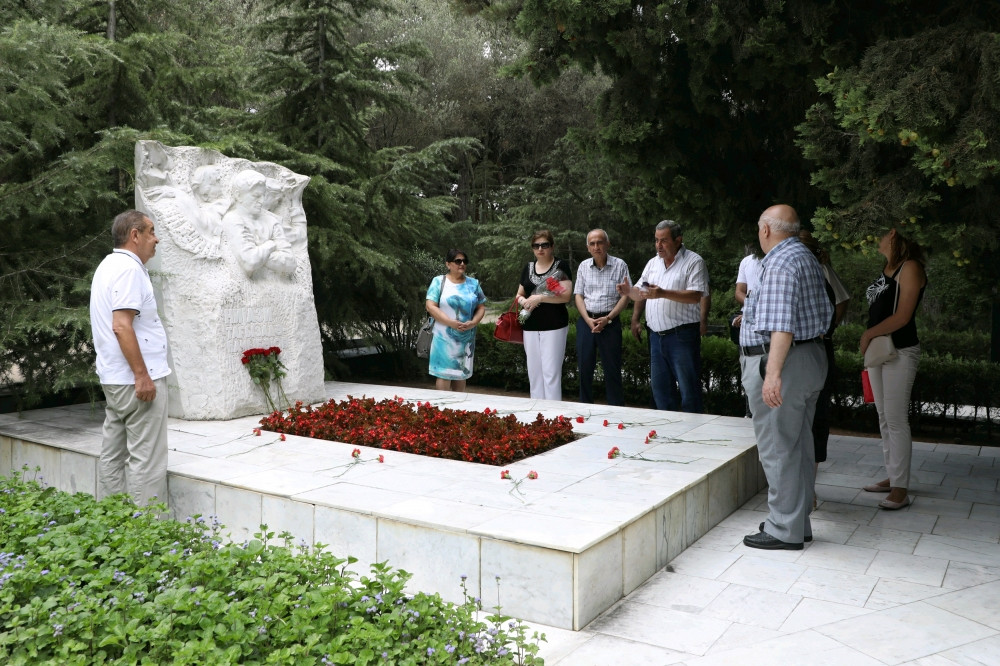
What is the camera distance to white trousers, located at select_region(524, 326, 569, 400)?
728 cm

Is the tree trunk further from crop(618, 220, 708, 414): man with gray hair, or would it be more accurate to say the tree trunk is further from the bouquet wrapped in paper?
crop(618, 220, 708, 414): man with gray hair

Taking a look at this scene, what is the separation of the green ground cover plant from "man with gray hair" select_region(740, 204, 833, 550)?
5.43 ft

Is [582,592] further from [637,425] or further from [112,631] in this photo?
[637,425]

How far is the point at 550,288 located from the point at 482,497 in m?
3.25

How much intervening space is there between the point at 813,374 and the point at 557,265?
3566 mm

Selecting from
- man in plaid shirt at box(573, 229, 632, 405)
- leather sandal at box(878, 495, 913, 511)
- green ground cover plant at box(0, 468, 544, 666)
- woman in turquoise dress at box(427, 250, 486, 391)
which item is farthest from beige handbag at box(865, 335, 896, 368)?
woman in turquoise dress at box(427, 250, 486, 391)

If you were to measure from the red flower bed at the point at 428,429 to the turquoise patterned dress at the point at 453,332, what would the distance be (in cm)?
91

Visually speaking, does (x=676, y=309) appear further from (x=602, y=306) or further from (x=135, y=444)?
(x=135, y=444)

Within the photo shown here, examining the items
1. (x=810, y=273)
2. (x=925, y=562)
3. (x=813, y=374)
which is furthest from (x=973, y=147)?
(x=925, y=562)

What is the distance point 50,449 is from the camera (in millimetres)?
5480

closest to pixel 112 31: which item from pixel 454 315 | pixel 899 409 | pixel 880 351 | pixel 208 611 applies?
pixel 454 315

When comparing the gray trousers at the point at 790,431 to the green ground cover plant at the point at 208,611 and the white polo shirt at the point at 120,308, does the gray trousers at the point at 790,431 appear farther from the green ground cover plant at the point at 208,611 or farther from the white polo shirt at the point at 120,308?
the white polo shirt at the point at 120,308

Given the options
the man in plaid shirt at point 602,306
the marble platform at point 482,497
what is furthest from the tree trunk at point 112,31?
the man in plaid shirt at point 602,306

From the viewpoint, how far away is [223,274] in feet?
20.9
